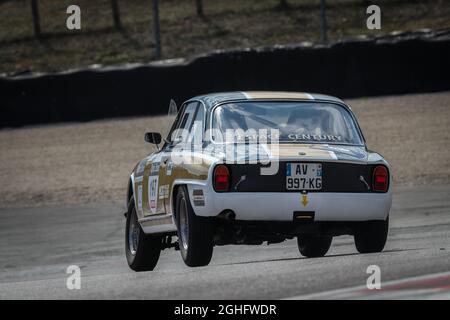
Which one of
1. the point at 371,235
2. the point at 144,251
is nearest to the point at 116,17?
the point at 144,251

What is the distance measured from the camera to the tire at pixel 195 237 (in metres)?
8.84

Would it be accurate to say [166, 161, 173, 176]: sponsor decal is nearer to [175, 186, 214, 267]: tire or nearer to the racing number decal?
the racing number decal

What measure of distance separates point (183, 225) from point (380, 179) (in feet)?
5.04

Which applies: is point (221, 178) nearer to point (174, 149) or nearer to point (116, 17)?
point (174, 149)

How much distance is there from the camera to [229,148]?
9094 millimetres

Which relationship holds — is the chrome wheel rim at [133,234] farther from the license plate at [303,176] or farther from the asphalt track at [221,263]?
the license plate at [303,176]

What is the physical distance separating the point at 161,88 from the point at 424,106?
5.30 m

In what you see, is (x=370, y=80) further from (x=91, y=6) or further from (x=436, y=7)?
(x=91, y=6)

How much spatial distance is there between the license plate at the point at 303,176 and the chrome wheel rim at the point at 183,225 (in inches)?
33.2

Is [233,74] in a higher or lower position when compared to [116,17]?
lower

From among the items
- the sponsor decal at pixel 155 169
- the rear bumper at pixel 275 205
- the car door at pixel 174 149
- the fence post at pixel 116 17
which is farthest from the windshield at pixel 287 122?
the fence post at pixel 116 17

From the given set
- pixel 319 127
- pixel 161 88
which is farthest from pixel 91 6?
pixel 319 127

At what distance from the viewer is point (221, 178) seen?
8727 millimetres

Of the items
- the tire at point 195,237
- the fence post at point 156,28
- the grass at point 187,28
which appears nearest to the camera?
the tire at point 195,237
